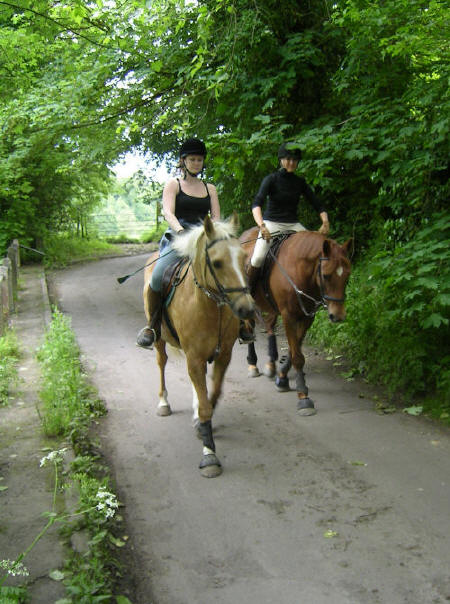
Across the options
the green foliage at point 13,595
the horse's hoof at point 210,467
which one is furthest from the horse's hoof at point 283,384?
the green foliage at point 13,595

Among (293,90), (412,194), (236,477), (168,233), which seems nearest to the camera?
(236,477)

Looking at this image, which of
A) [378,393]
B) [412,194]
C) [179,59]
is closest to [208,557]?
[378,393]

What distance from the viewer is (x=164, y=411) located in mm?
6391

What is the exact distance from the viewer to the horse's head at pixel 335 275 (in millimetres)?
6043

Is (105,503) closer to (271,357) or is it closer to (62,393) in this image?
(62,393)

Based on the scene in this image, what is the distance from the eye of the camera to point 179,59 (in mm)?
10516

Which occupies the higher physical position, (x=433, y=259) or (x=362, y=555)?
(x=433, y=259)

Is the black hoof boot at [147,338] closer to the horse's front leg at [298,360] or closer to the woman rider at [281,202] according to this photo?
the horse's front leg at [298,360]

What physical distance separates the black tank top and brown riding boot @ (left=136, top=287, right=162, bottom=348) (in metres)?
0.89

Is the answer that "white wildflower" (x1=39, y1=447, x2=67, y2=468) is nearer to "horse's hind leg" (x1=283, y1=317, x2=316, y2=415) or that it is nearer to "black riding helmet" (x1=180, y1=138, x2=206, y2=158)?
"horse's hind leg" (x1=283, y1=317, x2=316, y2=415)

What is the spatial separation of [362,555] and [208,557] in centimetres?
106

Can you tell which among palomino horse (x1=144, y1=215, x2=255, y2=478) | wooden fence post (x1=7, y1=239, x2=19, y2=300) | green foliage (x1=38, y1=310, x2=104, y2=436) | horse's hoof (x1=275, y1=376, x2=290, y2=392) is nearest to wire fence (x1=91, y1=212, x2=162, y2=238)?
Result: wooden fence post (x1=7, y1=239, x2=19, y2=300)

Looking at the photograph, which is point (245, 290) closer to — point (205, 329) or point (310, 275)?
point (205, 329)

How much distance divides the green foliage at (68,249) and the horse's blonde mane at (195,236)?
647 inches
